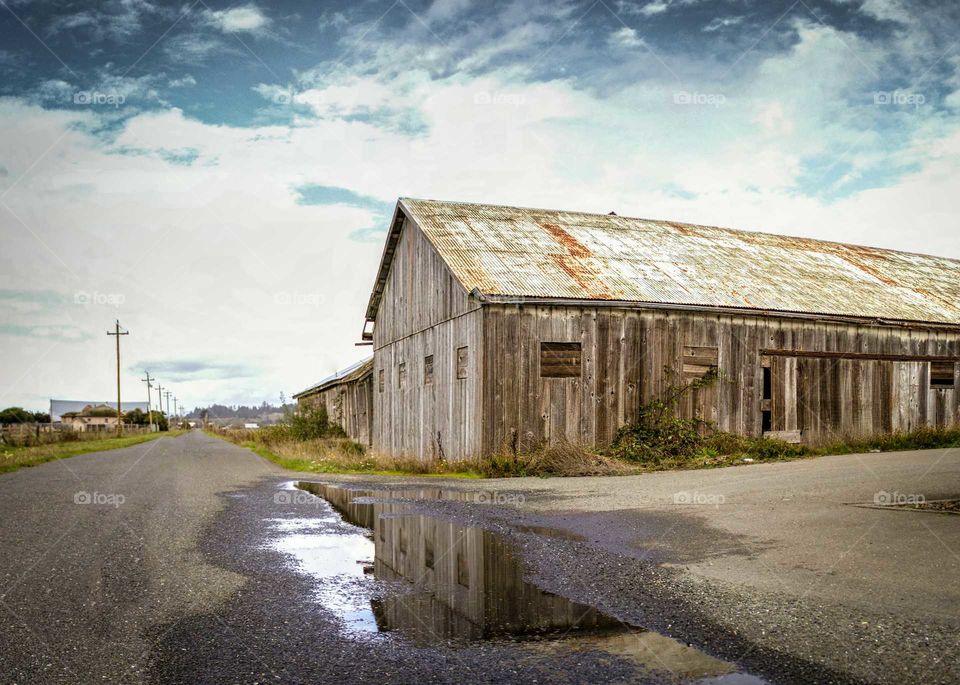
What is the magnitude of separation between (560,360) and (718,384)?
4201 millimetres

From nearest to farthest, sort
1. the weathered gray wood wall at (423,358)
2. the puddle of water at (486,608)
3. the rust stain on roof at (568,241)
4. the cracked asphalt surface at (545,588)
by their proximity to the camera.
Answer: the cracked asphalt surface at (545,588), the puddle of water at (486,608), the weathered gray wood wall at (423,358), the rust stain on roof at (568,241)

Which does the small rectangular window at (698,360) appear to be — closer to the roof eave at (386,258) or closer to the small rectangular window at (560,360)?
the small rectangular window at (560,360)

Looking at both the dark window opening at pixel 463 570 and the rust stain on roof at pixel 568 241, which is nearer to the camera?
the dark window opening at pixel 463 570

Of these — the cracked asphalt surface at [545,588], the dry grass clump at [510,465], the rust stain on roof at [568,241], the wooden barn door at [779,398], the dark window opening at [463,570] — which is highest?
the rust stain on roof at [568,241]

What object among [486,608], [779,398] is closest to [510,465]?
[779,398]

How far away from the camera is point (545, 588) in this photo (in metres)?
5.39

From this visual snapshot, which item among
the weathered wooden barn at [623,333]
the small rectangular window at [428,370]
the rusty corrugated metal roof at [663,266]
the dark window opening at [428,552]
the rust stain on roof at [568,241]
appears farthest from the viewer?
the small rectangular window at [428,370]

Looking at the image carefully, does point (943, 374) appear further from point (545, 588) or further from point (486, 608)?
point (486, 608)

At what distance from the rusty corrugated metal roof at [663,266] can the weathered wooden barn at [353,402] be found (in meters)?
5.86

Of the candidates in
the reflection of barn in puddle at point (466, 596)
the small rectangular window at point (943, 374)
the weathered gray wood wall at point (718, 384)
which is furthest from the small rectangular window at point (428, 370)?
the small rectangular window at point (943, 374)

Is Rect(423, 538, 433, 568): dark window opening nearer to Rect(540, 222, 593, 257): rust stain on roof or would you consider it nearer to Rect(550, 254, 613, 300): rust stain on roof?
Rect(550, 254, 613, 300): rust stain on roof

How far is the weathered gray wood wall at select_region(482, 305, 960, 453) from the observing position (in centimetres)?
1552

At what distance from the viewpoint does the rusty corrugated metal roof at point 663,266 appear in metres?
16.7

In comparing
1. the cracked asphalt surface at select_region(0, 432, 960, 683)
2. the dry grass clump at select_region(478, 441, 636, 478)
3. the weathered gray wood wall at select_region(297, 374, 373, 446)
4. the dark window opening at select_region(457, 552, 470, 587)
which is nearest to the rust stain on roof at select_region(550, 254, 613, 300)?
the dry grass clump at select_region(478, 441, 636, 478)
